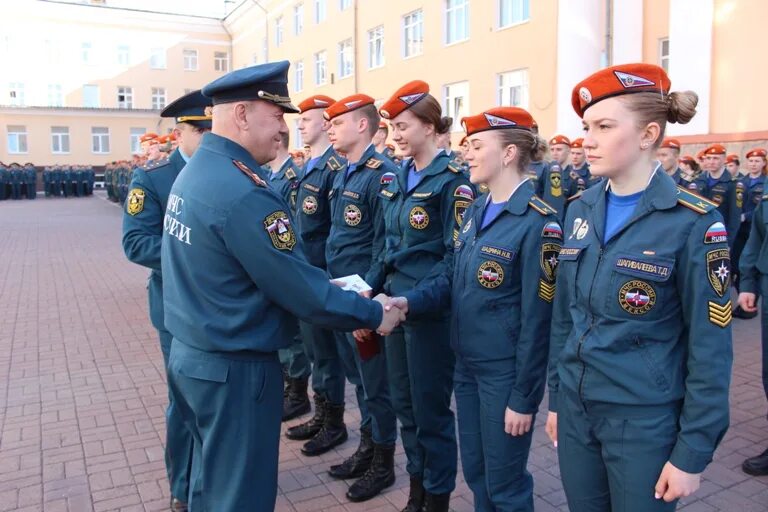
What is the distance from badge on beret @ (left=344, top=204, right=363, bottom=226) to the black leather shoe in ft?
9.22

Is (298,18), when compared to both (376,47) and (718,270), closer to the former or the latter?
(376,47)

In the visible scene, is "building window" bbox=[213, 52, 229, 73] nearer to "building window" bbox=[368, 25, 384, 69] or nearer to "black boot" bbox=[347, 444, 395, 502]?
"building window" bbox=[368, 25, 384, 69]

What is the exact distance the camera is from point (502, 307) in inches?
108

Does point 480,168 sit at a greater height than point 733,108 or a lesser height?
lesser

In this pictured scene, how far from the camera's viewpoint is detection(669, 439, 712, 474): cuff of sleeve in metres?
1.91

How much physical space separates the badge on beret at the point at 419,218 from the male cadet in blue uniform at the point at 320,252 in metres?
1.18

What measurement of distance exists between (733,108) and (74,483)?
1289cm

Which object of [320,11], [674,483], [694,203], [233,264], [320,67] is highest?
[320,11]

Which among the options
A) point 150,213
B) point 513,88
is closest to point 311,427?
point 150,213

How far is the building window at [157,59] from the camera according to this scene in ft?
154

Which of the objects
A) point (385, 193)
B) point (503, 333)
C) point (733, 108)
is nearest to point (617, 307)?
point (503, 333)

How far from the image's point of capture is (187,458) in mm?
3484

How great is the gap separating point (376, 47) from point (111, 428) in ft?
75.4

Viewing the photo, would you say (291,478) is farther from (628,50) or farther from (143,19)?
(143,19)
